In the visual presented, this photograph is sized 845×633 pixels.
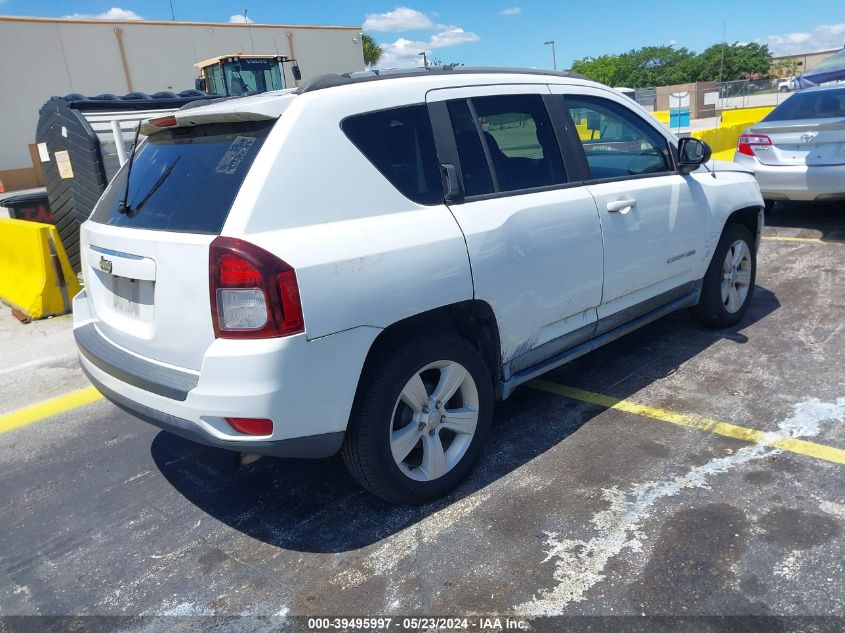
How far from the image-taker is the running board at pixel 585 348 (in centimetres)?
344

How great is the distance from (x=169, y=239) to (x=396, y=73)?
1.32m

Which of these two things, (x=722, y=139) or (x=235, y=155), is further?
(x=722, y=139)

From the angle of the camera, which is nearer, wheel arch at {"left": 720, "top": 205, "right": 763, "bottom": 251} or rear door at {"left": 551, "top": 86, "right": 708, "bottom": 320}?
rear door at {"left": 551, "top": 86, "right": 708, "bottom": 320}

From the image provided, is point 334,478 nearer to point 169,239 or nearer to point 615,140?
point 169,239

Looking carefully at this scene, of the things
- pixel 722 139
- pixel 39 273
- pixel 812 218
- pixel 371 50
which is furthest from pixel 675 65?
pixel 39 273

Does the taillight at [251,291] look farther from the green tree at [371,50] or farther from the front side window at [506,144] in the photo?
the green tree at [371,50]

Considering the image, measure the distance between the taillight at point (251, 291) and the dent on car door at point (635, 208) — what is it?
1.98 metres

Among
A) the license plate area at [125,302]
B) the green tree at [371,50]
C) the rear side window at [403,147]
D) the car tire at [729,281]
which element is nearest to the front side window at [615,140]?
the car tire at [729,281]

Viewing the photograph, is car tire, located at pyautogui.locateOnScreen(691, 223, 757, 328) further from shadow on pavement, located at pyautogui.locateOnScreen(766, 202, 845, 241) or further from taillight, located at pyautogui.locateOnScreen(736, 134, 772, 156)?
taillight, located at pyautogui.locateOnScreen(736, 134, 772, 156)

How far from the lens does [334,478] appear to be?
3.43 meters

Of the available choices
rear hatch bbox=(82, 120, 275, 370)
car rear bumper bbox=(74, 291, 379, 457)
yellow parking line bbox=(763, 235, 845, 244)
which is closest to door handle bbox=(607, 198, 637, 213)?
car rear bumper bbox=(74, 291, 379, 457)

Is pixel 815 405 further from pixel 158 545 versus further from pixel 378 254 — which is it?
pixel 158 545

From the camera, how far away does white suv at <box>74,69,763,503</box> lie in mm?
2502

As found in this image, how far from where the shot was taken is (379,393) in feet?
8.96
